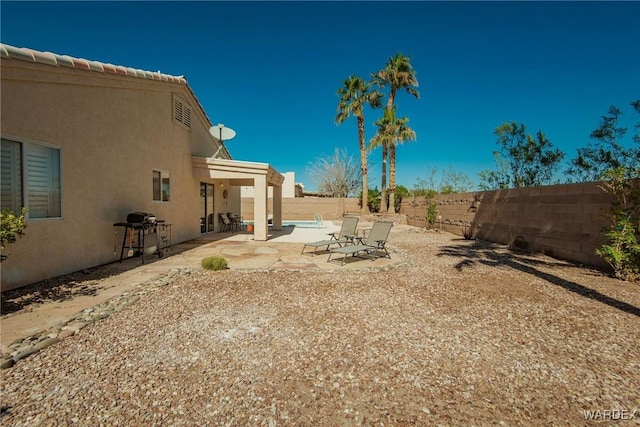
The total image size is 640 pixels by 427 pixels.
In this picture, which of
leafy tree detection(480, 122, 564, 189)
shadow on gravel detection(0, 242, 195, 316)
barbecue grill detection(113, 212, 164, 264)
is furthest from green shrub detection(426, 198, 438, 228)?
shadow on gravel detection(0, 242, 195, 316)

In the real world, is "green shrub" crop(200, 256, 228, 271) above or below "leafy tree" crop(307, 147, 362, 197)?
below

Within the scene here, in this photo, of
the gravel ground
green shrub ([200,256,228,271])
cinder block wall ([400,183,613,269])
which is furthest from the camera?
cinder block wall ([400,183,613,269])

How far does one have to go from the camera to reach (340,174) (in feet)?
143

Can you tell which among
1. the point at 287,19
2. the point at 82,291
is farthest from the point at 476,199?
the point at 82,291

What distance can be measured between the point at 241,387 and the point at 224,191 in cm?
1443

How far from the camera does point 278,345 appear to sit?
3.34 metres

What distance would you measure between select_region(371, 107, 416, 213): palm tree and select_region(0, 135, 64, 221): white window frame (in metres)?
21.4

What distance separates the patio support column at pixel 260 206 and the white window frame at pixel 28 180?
6102 mm

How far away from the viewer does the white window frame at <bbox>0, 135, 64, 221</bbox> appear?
16.7 ft

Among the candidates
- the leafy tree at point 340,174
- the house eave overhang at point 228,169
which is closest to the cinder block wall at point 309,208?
the leafy tree at point 340,174

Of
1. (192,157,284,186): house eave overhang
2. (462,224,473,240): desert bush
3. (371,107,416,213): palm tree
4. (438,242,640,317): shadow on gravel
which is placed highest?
(371,107,416,213): palm tree

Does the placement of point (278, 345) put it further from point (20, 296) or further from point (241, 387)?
point (20, 296)

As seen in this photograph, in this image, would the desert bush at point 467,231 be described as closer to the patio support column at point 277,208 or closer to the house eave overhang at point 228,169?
the patio support column at point 277,208

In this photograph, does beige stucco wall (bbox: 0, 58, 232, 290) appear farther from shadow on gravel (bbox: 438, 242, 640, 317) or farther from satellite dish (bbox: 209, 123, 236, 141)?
shadow on gravel (bbox: 438, 242, 640, 317)
